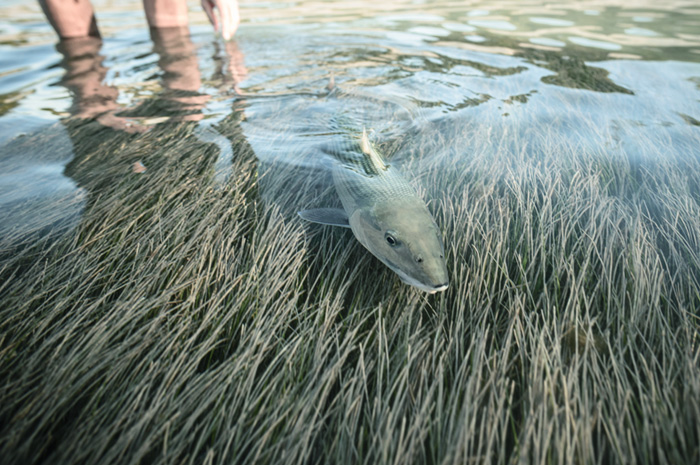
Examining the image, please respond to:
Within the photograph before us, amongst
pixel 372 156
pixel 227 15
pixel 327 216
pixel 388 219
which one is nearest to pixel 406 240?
pixel 388 219

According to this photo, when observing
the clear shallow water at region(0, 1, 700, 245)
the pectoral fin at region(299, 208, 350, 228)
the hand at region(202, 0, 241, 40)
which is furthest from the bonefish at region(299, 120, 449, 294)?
the hand at region(202, 0, 241, 40)

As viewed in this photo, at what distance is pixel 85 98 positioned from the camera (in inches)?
161

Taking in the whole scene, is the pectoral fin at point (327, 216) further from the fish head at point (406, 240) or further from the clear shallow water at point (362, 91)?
the clear shallow water at point (362, 91)

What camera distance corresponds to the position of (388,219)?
5.94 feet

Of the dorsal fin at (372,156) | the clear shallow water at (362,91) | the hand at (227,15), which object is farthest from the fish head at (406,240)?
the hand at (227,15)

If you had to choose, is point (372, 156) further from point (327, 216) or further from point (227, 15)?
point (227, 15)

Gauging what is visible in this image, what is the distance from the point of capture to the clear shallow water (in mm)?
2980

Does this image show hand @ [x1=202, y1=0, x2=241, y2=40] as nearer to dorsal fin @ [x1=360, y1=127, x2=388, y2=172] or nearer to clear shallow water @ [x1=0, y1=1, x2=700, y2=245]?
clear shallow water @ [x1=0, y1=1, x2=700, y2=245]

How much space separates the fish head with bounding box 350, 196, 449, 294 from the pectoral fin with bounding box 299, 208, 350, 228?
0.07 m

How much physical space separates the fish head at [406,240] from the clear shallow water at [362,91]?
98cm

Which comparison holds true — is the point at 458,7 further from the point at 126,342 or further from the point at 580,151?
the point at 126,342

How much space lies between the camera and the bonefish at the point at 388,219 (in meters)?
1.60

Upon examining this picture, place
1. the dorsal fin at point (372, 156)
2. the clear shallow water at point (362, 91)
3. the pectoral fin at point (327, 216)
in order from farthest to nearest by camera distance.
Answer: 1. the clear shallow water at point (362, 91)
2. the dorsal fin at point (372, 156)
3. the pectoral fin at point (327, 216)

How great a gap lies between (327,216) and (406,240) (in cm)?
54
